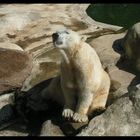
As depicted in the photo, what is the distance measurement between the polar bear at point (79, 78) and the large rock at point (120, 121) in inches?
27.7

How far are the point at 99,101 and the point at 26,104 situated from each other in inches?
50.5

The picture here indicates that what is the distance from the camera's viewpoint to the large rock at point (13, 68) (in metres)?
8.56

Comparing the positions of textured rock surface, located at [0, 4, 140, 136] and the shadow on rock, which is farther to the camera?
the shadow on rock

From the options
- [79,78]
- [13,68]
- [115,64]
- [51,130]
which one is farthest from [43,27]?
[51,130]

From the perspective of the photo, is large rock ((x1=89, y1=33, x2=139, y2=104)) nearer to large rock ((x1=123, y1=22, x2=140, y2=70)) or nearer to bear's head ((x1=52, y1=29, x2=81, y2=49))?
large rock ((x1=123, y1=22, x2=140, y2=70))

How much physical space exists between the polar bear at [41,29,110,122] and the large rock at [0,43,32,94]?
52.1 inches

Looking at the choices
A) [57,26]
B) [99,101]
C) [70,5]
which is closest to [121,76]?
[99,101]

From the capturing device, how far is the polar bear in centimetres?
678

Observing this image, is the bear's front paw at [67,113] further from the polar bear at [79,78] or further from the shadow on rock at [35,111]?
the shadow on rock at [35,111]

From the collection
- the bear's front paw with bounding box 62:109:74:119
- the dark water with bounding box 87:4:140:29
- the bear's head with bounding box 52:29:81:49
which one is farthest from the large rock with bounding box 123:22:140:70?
the dark water with bounding box 87:4:140:29

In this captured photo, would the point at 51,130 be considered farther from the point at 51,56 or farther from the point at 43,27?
the point at 43,27

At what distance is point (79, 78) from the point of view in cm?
693

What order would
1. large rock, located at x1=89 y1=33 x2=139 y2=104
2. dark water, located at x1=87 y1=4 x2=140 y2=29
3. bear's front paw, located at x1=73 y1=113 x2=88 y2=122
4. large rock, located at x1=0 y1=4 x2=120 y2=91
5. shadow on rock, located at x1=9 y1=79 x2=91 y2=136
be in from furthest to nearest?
dark water, located at x1=87 y1=4 x2=140 y2=29 < large rock, located at x1=0 y1=4 x2=120 y2=91 < large rock, located at x1=89 y1=33 x2=139 y2=104 < shadow on rock, located at x1=9 y1=79 x2=91 y2=136 < bear's front paw, located at x1=73 y1=113 x2=88 y2=122

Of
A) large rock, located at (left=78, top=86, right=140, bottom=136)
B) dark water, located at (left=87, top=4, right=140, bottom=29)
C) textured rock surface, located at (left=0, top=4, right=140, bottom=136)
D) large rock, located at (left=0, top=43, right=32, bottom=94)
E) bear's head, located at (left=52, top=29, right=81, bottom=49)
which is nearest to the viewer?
large rock, located at (left=78, top=86, right=140, bottom=136)
